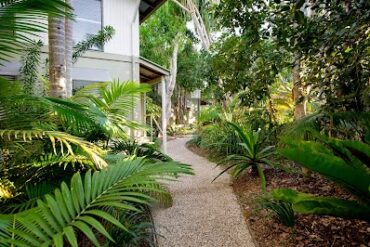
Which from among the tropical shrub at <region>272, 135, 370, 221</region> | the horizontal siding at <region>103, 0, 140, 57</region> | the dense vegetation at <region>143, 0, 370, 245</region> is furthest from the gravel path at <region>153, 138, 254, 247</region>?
the horizontal siding at <region>103, 0, 140, 57</region>

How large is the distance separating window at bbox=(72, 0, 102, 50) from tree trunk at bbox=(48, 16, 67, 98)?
445cm

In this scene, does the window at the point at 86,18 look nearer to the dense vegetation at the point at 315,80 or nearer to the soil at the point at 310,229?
the dense vegetation at the point at 315,80

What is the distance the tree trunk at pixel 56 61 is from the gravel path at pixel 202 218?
2.22 metres

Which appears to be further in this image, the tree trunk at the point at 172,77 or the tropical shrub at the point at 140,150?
the tree trunk at the point at 172,77

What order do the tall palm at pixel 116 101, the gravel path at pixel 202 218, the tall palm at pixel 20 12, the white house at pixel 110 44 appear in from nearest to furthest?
the tall palm at pixel 20 12 → the gravel path at pixel 202 218 → the tall palm at pixel 116 101 → the white house at pixel 110 44

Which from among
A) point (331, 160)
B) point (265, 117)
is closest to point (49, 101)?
point (331, 160)

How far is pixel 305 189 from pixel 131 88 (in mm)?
2952

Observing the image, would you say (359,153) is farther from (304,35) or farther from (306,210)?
(304,35)

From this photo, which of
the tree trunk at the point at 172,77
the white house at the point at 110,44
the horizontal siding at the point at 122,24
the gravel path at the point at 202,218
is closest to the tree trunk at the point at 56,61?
the gravel path at the point at 202,218

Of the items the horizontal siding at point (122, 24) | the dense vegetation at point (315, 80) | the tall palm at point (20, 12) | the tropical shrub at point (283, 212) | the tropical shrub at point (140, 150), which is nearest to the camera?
the tall palm at point (20, 12)

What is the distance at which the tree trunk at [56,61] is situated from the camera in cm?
387

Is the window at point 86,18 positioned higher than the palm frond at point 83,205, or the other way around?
the window at point 86,18

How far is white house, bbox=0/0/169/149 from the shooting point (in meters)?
8.17

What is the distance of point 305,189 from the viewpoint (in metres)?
4.23
